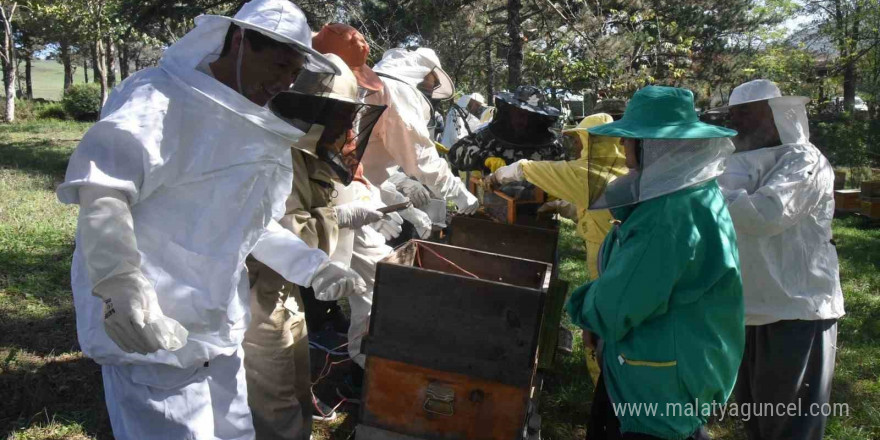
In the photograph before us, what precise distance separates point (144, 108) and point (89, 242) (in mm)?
387

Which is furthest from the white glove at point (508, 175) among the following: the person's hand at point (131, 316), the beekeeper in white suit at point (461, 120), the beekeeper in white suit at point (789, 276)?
the beekeeper in white suit at point (461, 120)

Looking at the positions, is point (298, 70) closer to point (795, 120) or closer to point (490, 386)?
point (490, 386)

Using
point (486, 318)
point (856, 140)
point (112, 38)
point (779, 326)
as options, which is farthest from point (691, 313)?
point (112, 38)

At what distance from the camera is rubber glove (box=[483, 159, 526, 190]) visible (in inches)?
149

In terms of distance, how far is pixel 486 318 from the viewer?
98.3 inches

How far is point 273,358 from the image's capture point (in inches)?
102

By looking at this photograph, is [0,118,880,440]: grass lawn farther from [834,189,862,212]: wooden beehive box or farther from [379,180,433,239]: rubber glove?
[834,189,862,212]: wooden beehive box

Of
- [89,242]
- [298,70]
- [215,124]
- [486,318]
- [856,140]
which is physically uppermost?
[298,70]

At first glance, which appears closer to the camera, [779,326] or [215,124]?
[215,124]

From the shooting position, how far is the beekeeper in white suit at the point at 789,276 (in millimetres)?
2846

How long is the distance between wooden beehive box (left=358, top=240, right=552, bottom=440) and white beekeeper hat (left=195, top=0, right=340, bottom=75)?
0.95 metres

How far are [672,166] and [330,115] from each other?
132 centimetres

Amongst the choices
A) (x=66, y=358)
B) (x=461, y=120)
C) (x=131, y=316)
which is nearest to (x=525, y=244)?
(x=131, y=316)

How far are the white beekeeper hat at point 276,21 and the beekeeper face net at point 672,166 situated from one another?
114cm
